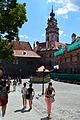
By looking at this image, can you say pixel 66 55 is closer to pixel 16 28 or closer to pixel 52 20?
pixel 16 28

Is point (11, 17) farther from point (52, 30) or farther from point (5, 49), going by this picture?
point (52, 30)

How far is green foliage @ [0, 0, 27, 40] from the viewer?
116 ft

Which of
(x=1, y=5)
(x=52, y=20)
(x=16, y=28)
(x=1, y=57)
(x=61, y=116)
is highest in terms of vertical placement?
(x=52, y=20)

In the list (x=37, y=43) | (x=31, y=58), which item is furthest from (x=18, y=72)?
(x=37, y=43)

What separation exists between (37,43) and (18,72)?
4376cm

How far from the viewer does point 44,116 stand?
17.6 metres

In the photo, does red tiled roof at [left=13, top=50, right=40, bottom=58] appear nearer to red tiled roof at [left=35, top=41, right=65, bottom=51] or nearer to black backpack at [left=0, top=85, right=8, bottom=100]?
red tiled roof at [left=35, top=41, right=65, bottom=51]

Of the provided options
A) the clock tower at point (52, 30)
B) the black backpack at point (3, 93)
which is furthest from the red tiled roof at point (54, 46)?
the black backpack at point (3, 93)

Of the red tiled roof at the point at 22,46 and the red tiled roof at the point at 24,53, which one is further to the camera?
the red tiled roof at the point at 22,46

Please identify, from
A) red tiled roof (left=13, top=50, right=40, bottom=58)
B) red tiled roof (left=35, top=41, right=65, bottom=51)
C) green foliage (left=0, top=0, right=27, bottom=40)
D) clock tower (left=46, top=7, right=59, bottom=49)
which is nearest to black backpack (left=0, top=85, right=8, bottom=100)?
green foliage (left=0, top=0, right=27, bottom=40)

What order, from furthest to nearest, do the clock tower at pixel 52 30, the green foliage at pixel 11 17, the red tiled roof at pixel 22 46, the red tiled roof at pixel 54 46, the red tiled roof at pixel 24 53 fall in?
the clock tower at pixel 52 30 < the red tiled roof at pixel 54 46 < the red tiled roof at pixel 22 46 < the red tiled roof at pixel 24 53 < the green foliage at pixel 11 17

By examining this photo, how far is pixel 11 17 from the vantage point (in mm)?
35656

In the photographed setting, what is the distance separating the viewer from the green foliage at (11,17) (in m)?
35.4

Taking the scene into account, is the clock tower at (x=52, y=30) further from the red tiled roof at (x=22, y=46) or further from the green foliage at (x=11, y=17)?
the green foliage at (x=11, y=17)
